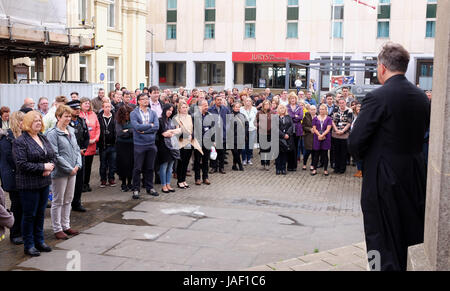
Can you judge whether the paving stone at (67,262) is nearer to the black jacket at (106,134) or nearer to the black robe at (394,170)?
the black robe at (394,170)

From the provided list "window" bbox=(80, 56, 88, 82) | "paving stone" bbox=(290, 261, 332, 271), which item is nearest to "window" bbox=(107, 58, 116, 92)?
"window" bbox=(80, 56, 88, 82)

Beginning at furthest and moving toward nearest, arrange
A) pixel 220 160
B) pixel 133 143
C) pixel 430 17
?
1. pixel 430 17
2. pixel 220 160
3. pixel 133 143

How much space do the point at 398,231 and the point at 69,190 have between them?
5.16 metres

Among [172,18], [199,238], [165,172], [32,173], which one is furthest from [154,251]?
[172,18]

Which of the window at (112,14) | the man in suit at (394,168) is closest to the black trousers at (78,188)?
the man in suit at (394,168)

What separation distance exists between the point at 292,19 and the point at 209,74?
11049mm

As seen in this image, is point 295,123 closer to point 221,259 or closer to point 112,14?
point 221,259

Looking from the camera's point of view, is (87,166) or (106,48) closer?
(87,166)

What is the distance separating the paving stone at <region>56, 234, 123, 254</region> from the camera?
6762 mm

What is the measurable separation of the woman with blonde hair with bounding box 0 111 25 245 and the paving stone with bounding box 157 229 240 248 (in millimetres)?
1974

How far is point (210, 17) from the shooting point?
48250 mm

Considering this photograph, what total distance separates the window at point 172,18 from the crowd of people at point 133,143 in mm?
32724

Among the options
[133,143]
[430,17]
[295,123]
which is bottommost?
[133,143]
